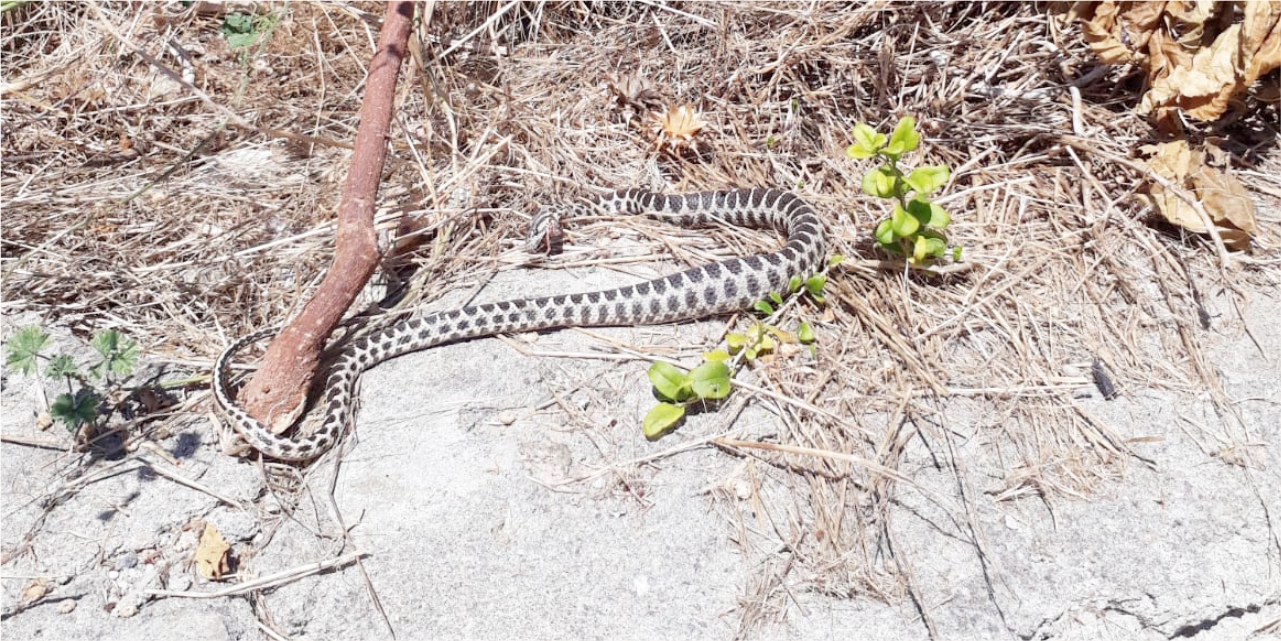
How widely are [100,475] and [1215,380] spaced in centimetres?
580

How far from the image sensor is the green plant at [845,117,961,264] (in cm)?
478

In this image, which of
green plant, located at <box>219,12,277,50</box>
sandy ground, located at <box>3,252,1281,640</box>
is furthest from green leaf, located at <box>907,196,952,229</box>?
green plant, located at <box>219,12,277,50</box>

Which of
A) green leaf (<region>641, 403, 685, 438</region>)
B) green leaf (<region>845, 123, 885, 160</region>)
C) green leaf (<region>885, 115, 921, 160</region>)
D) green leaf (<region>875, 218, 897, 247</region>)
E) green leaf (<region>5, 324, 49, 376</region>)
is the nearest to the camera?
green leaf (<region>5, 324, 49, 376</region>)

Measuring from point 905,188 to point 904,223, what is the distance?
0.24 m

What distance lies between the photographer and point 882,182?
4859 mm

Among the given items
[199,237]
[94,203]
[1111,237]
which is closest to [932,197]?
[1111,237]

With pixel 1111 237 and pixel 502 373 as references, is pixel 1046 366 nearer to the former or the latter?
pixel 1111 237

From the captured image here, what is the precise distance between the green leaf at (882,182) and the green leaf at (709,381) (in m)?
1.36

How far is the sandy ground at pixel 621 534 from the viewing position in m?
3.89

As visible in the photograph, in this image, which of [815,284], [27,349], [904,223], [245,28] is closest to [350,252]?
[27,349]

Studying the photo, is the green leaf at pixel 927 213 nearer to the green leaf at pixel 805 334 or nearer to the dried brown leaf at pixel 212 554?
the green leaf at pixel 805 334

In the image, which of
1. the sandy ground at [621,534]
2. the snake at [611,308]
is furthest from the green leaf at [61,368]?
the snake at [611,308]

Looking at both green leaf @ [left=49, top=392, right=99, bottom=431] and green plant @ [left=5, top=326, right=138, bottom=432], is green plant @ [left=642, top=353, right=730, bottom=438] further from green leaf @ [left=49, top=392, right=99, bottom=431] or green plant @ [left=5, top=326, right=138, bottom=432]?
green leaf @ [left=49, top=392, right=99, bottom=431]

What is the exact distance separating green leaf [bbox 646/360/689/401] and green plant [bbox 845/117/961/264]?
4.86ft
